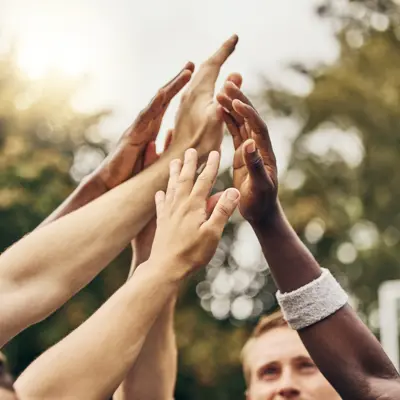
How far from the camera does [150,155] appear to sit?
238cm

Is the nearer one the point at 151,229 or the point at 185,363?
the point at 151,229

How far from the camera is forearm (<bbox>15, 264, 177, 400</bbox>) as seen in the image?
1.46 m

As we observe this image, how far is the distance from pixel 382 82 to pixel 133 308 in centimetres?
1129

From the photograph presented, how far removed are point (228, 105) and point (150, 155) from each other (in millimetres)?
289

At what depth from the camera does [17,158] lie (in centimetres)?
1200

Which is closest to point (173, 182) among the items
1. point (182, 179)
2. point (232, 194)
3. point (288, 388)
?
point (182, 179)

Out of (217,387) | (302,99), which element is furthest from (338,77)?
(217,387)

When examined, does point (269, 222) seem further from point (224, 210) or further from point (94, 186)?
point (94, 186)

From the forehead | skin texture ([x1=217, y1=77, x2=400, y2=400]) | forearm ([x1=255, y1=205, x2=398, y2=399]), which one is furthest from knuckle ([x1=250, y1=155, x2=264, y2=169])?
the forehead

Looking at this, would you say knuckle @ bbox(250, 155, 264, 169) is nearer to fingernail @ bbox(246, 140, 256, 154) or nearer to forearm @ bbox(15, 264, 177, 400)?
fingernail @ bbox(246, 140, 256, 154)

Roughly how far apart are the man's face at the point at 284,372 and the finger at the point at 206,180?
851 millimetres

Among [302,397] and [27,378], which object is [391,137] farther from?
[27,378]

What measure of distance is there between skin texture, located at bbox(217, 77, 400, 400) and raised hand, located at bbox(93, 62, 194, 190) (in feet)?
0.64

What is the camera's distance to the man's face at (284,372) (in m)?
2.43
